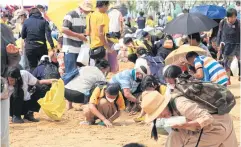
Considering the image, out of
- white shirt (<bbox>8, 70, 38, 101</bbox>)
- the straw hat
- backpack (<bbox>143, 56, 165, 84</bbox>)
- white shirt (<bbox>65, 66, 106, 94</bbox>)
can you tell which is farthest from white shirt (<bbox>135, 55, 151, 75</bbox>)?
the straw hat

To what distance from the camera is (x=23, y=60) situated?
30.0 feet

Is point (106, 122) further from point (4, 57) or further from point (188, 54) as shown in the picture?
point (4, 57)

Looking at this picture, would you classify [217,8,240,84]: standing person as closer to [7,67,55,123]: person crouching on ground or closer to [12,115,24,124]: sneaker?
[7,67,55,123]: person crouching on ground

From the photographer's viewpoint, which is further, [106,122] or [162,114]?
[106,122]

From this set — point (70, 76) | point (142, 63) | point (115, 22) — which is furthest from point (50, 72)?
point (115, 22)

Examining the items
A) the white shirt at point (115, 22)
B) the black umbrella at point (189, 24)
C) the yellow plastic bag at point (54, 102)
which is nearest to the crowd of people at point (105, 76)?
the yellow plastic bag at point (54, 102)

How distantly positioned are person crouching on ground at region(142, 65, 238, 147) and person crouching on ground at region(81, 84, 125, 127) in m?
2.82

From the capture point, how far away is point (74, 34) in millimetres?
8023

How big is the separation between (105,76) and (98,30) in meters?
0.93

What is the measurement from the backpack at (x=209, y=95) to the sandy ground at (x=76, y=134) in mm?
2229

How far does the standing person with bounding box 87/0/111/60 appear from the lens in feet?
28.1

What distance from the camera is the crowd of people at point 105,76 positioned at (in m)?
3.76

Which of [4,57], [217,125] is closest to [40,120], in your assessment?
[4,57]

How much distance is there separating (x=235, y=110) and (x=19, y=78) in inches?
129
